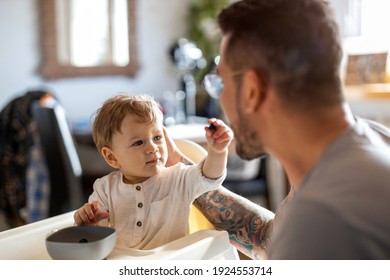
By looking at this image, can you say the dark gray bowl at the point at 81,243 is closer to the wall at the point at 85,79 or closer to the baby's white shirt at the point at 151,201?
the baby's white shirt at the point at 151,201

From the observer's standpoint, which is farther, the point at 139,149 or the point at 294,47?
the point at 139,149

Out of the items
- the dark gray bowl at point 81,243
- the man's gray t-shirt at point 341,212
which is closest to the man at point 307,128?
the man's gray t-shirt at point 341,212

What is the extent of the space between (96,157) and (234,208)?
5.44ft

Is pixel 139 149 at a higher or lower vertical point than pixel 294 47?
lower

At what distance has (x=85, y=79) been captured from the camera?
319 centimetres

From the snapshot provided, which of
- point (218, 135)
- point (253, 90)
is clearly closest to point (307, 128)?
point (253, 90)

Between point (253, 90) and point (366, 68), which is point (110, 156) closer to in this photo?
point (253, 90)

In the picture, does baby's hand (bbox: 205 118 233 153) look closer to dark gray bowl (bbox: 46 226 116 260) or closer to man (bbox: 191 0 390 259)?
man (bbox: 191 0 390 259)

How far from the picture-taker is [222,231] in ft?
3.13

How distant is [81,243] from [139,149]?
0.52ft

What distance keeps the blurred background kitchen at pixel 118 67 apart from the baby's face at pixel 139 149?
1220 millimetres

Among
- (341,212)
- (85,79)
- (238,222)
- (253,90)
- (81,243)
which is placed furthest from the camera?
(85,79)

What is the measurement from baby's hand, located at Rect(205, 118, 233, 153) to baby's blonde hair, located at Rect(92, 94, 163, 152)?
0.28 ft
